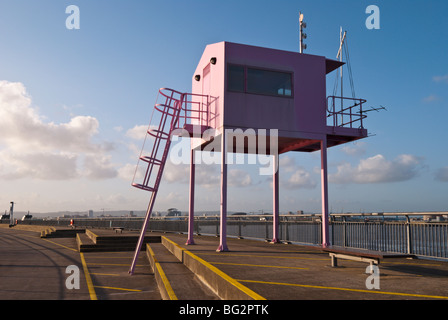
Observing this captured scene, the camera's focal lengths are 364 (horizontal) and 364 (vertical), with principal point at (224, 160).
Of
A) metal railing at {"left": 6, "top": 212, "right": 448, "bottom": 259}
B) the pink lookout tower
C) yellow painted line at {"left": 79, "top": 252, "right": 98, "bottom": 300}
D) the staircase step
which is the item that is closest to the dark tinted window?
the pink lookout tower

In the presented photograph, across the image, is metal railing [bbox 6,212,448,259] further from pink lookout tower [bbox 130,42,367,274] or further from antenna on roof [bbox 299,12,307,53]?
antenna on roof [bbox 299,12,307,53]

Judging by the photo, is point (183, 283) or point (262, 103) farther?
point (262, 103)

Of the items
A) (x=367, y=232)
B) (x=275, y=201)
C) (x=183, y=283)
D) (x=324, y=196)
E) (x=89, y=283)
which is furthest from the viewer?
(x=275, y=201)

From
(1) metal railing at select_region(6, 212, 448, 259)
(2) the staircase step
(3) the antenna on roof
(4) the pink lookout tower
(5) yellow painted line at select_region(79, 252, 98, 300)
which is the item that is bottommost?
(5) yellow painted line at select_region(79, 252, 98, 300)

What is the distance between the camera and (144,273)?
37.0 feet

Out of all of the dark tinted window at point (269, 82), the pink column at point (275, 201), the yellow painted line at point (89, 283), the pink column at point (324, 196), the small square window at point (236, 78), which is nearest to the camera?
the yellow painted line at point (89, 283)

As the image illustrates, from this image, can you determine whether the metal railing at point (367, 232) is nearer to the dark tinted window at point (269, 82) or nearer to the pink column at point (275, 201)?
the pink column at point (275, 201)

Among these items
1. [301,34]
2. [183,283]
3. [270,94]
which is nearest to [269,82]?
[270,94]

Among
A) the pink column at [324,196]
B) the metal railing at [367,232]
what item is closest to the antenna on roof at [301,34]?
the pink column at [324,196]

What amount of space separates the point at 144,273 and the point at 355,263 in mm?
6221

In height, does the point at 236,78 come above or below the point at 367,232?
above

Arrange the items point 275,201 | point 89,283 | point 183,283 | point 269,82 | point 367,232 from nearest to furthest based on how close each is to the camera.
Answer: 1. point 183,283
2. point 89,283
3. point 367,232
4. point 269,82
5. point 275,201

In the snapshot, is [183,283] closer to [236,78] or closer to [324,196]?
[324,196]
